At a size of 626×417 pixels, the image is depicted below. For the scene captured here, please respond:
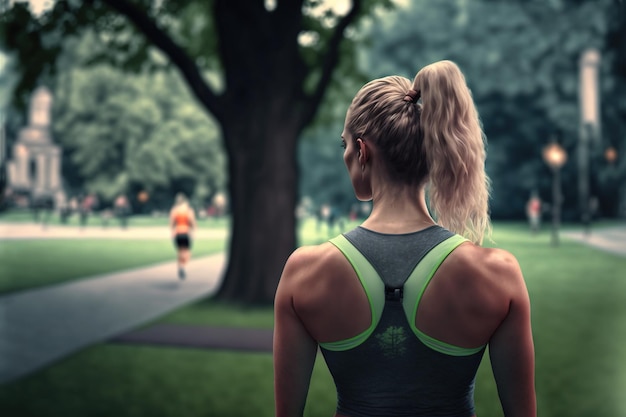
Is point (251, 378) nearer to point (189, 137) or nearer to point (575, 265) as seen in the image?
point (575, 265)

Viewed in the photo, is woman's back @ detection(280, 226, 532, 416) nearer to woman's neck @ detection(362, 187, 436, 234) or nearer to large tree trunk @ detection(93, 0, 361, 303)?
woman's neck @ detection(362, 187, 436, 234)

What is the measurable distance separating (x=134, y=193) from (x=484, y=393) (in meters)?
43.8

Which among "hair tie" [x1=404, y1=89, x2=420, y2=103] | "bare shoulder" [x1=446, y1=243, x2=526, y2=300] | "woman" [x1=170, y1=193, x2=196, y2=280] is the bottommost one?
"woman" [x1=170, y1=193, x2=196, y2=280]

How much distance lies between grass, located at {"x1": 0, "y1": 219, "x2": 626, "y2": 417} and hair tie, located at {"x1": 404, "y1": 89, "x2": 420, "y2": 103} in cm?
471

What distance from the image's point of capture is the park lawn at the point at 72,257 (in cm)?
1669

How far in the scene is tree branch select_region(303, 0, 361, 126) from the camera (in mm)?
11695

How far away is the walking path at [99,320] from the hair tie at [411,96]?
21.1ft

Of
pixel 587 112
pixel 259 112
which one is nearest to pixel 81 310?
pixel 259 112

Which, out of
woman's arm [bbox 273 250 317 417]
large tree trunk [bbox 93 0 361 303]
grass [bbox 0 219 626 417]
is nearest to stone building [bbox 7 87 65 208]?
large tree trunk [bbox 93 0 361 303]

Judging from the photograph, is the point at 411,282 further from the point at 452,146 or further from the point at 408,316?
the point at 452,146

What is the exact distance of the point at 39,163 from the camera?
46.0 meters

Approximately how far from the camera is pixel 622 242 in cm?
2750

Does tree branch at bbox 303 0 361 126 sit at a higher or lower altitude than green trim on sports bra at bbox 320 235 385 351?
higher

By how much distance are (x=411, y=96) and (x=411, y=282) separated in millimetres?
412
